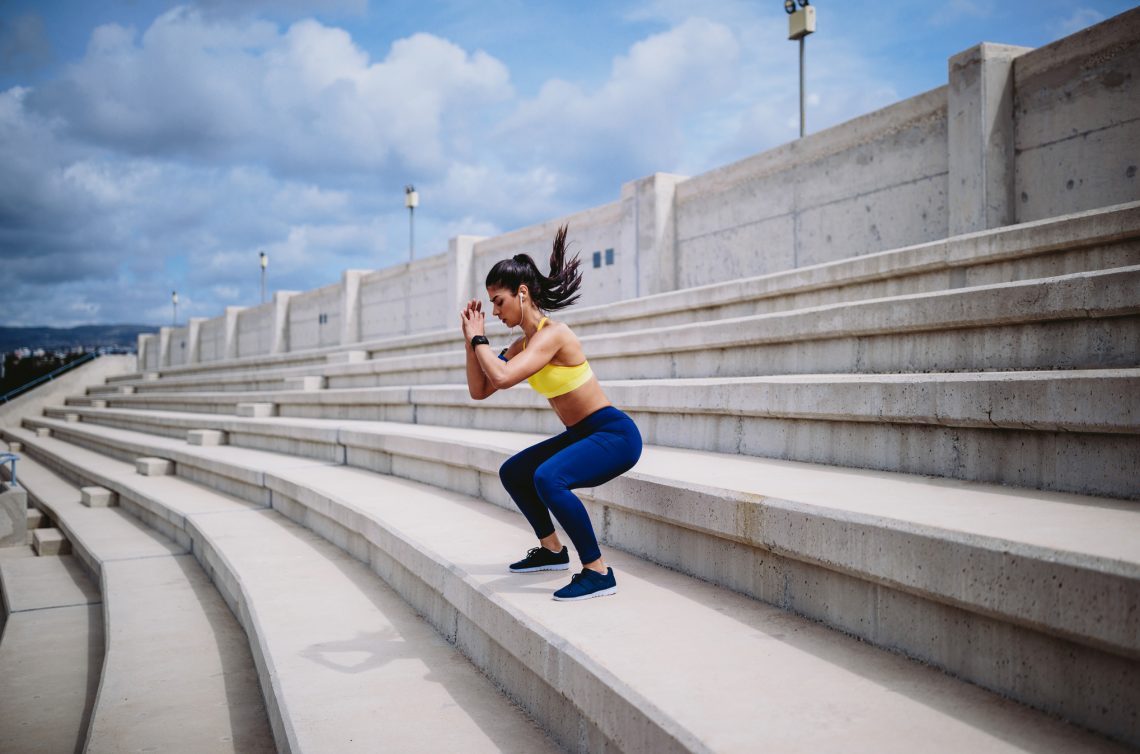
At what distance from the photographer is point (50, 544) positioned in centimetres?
745

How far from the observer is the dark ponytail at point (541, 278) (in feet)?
10.3

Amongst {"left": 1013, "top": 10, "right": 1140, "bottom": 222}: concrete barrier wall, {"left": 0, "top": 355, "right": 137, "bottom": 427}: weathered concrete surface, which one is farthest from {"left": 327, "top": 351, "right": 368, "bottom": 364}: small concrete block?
{"left": 0, "top": 355, "right": 137, "bottom": 427}: weathered concrete surface

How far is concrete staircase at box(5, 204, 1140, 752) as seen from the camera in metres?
1.85

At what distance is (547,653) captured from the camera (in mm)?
2410

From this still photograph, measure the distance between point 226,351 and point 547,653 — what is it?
28218mm

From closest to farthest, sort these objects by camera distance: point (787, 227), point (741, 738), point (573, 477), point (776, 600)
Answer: point (741, 738) → point (776, 600) → point (573, 477) → point (787, 227)

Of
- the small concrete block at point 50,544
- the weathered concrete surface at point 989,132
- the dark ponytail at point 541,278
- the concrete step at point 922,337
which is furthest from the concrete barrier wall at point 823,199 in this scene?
the small concrete block at point 50,544

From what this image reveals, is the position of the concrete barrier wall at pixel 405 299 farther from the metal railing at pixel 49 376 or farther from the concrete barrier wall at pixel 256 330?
the metal railing at pixel 49 376

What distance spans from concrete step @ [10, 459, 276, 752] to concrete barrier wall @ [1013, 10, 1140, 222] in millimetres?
6859

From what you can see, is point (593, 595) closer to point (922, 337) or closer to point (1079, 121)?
point (922, 337)

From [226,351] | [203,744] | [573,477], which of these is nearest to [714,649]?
[573,477]

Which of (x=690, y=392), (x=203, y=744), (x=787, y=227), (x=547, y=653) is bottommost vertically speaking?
(x=203, y=744)

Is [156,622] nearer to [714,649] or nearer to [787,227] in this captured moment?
[714,649]

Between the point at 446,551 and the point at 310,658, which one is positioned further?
the point at 446,551
